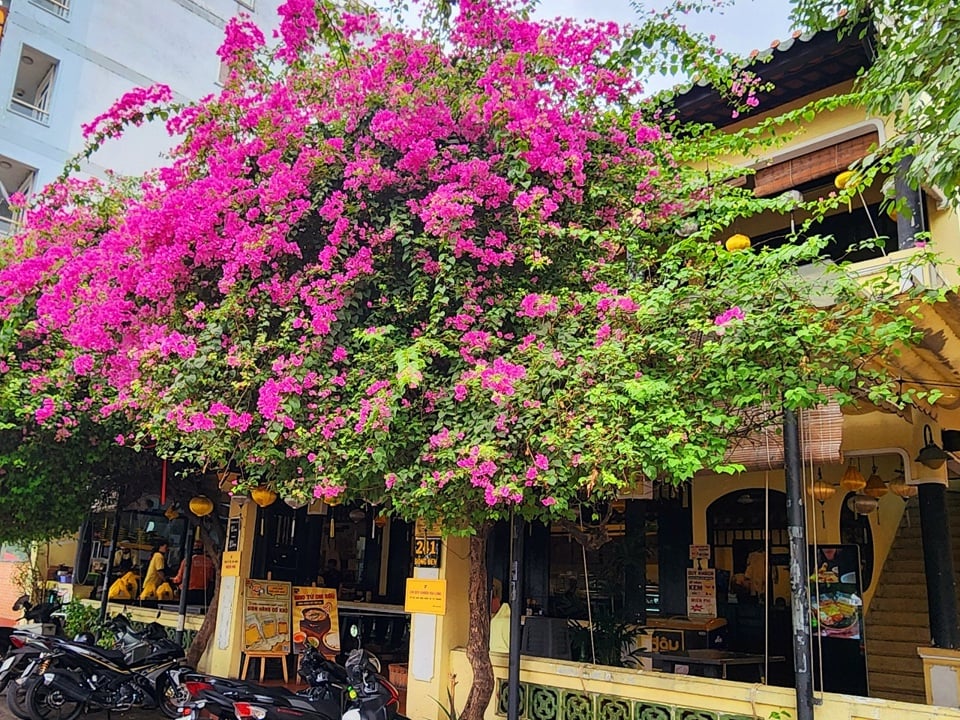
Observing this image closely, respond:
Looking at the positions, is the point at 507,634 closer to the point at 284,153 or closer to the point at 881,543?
the point at 284,153

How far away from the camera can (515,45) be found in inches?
262

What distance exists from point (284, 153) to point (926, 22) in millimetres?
4582

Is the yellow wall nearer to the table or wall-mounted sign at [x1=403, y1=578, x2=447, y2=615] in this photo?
wall-mounted sign at [x1=403, y1=578, x2=447, y2=615]

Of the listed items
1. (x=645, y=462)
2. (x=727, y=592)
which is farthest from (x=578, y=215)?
(x=727, y=592)

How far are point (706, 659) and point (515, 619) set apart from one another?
9.43 ft

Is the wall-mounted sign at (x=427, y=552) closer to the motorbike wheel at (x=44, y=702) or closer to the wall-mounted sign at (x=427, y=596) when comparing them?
the wall-mounted sign at (x=427, y=596)

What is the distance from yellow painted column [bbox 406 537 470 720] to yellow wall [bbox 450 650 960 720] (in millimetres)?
264

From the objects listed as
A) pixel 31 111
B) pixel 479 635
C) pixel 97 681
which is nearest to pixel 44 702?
pixel 97 681

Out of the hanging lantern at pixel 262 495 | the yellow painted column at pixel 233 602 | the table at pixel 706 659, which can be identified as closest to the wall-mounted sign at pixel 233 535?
the yellow painted column at pixel 233 602

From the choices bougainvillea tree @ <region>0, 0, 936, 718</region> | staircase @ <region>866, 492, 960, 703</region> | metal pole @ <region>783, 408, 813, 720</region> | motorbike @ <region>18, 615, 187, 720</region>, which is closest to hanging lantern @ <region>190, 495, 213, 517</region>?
motorbike @ <region>18, 615, 187, 720</region>

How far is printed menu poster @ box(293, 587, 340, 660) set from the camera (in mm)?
10062

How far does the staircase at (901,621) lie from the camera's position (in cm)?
961

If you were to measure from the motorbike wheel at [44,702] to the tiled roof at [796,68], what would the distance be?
886 centimetres

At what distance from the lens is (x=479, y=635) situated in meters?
6.75
